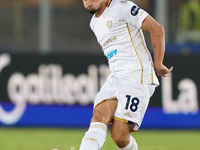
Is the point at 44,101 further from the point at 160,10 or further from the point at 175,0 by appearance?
the point at 175,0

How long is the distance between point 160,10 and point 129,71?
21.7 ft

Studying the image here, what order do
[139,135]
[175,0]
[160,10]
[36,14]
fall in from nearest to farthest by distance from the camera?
[139,135]
[160,10]
[175,0]
[36,14]

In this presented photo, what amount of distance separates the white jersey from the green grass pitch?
8.65ft

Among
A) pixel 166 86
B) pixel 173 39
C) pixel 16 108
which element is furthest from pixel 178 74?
pixel 16 108

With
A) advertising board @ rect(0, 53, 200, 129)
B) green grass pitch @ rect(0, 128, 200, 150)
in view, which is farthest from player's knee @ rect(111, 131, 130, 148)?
advertising board @ rect(0, 53, 200, 129)

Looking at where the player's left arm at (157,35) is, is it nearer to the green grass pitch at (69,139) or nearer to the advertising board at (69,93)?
the green grass pitch at (69,139)

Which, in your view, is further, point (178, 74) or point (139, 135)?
point (178, 74)

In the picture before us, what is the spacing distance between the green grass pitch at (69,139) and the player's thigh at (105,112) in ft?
8.38

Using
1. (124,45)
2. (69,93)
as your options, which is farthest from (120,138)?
(69,93)

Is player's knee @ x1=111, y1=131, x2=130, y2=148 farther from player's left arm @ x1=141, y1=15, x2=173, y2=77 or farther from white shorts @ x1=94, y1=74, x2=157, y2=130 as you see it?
player's left arm @ x1=141, y1=15, x2=173, y2=77

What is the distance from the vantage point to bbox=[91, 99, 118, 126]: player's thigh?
4.83 meters

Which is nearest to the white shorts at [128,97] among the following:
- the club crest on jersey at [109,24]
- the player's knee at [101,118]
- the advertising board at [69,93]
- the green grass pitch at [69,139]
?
the player's knee at [101,118]

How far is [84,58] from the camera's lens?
10.4m

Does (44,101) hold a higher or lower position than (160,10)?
lower
